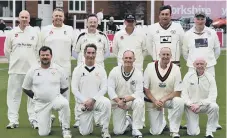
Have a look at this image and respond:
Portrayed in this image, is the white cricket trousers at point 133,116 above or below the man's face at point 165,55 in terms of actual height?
below

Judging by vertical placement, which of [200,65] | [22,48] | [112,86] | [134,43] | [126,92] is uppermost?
[134,43]

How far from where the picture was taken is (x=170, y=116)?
977 centimetres

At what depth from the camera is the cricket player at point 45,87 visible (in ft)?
32.0

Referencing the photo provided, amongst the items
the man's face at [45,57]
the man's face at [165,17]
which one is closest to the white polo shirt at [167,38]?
the man's face at [165,17]

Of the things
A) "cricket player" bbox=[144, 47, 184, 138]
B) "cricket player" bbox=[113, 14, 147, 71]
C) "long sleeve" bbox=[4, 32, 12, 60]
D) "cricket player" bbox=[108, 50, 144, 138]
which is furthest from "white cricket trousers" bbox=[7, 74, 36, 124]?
"cricket player" bbox=[144, 47, 184, 138]

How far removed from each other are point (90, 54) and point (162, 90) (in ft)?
4.46

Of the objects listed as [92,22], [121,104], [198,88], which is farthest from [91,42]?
[198,88]

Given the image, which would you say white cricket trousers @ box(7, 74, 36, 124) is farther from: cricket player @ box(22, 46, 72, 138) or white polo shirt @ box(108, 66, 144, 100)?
white polo shirt @ box(108, 66, 144, 100)

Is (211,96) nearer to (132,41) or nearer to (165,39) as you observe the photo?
(165,39)

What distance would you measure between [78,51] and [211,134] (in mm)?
2872

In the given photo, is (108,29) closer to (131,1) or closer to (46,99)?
(131,1)

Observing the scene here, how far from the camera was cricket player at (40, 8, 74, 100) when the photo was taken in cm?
1045

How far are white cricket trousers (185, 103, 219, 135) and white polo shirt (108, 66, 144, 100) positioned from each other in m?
0.89

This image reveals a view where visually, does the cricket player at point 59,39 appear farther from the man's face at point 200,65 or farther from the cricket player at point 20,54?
the man's face at point 200,65
